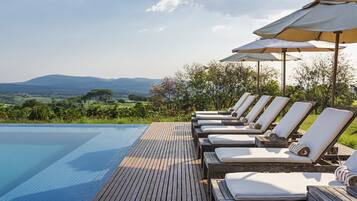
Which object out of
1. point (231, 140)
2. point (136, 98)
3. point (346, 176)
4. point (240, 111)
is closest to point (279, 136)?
point (231, 140)

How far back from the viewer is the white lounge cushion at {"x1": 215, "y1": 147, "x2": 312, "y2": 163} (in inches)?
154

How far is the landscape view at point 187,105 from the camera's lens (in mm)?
3938

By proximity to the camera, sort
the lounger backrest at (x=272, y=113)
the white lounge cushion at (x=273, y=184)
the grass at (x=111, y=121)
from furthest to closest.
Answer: the grass at (x=111, y=121), the lounger backrest at (x=272, y=113), the white lounge cushion at (x=273, y=184)

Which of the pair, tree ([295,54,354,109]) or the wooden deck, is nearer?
the wooden deck

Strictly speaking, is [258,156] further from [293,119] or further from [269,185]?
[293,119]

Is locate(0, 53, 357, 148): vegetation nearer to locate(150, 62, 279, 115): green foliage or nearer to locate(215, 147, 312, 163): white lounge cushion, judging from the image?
locate(150, 62, 279, 115): green foliage

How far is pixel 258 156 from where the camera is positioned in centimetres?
397

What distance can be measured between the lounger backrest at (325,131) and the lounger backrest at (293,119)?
29.7 inches

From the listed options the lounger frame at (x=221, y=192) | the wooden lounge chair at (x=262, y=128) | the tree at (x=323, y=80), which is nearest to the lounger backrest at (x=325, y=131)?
the lounger frame at (x=221, y=192)

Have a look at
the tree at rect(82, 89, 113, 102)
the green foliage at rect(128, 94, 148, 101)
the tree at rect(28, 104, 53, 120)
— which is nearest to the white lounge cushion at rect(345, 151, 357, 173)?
the tree at rect(28, 104, 53, 120)

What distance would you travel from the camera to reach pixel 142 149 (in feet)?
23.4

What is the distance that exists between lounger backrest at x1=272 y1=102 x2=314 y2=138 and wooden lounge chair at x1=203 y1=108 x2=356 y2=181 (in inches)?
36.5

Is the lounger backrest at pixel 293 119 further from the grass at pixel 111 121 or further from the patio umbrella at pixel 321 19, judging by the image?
the grass at pixel 111 121

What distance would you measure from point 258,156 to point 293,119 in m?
1.63
